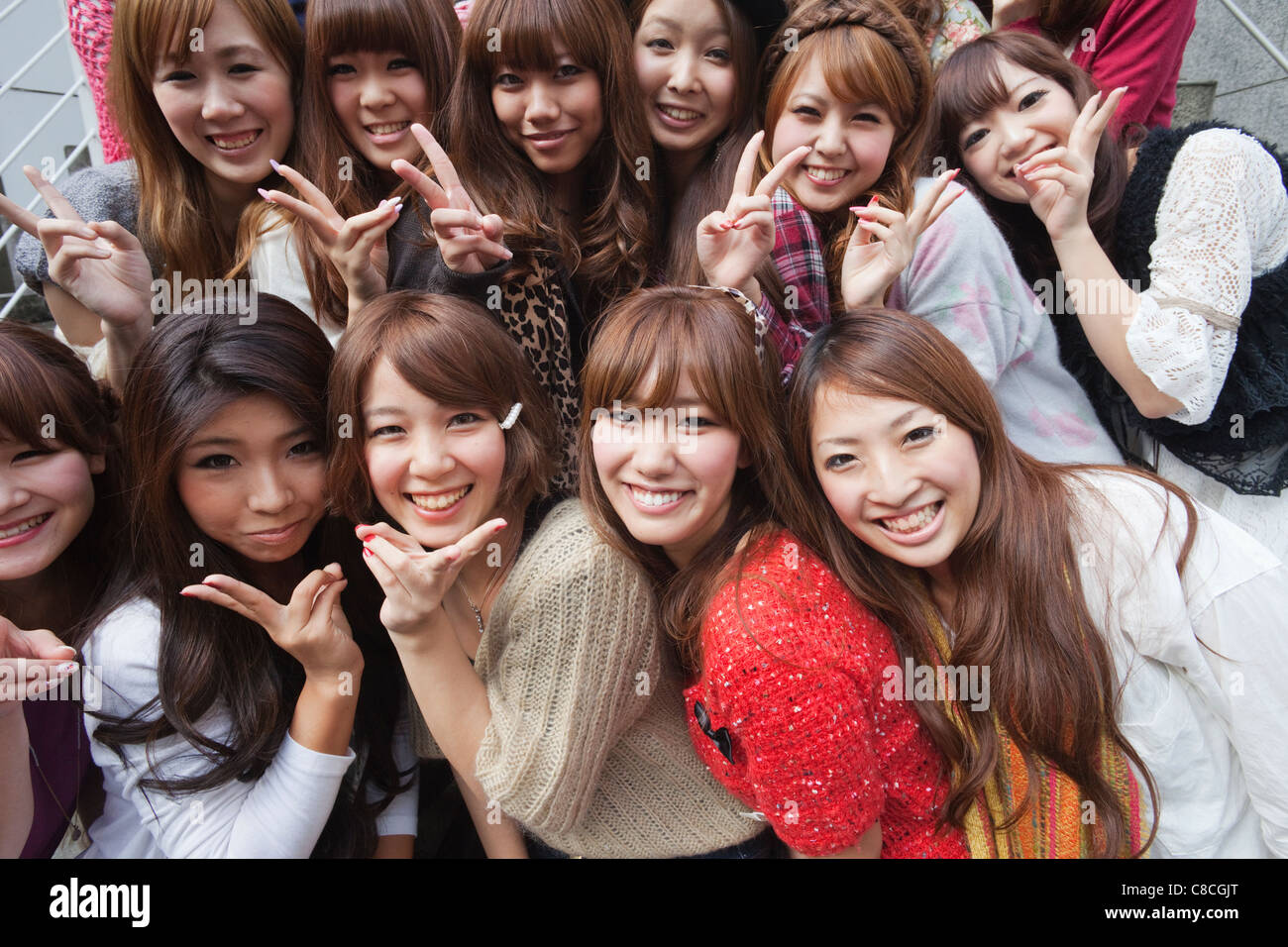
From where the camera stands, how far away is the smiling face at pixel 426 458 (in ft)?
6.70

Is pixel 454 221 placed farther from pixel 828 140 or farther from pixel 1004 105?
pixel 1004 105

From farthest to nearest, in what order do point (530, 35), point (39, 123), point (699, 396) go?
point (39, 123), point (530, 35), point (699, 396)

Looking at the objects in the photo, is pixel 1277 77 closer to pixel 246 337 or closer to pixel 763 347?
pixel 763 347

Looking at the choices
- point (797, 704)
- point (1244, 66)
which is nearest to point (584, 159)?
point (797, 704)

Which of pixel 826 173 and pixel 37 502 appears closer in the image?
pixel 37 502

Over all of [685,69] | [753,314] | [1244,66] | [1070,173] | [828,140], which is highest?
[1244,66]

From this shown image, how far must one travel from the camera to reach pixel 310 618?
6.76 ft

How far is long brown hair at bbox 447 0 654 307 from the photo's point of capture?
2.38 m

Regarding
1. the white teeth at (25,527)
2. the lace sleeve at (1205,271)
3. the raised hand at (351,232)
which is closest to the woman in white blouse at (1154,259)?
the lace sleeve at (1205,271)

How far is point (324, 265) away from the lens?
2537 millimetres

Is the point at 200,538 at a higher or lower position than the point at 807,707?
higher

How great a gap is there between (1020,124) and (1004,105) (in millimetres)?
88

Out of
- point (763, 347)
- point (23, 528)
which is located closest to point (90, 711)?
point (23, 528)

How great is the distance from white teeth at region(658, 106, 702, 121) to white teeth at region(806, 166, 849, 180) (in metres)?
0.43
